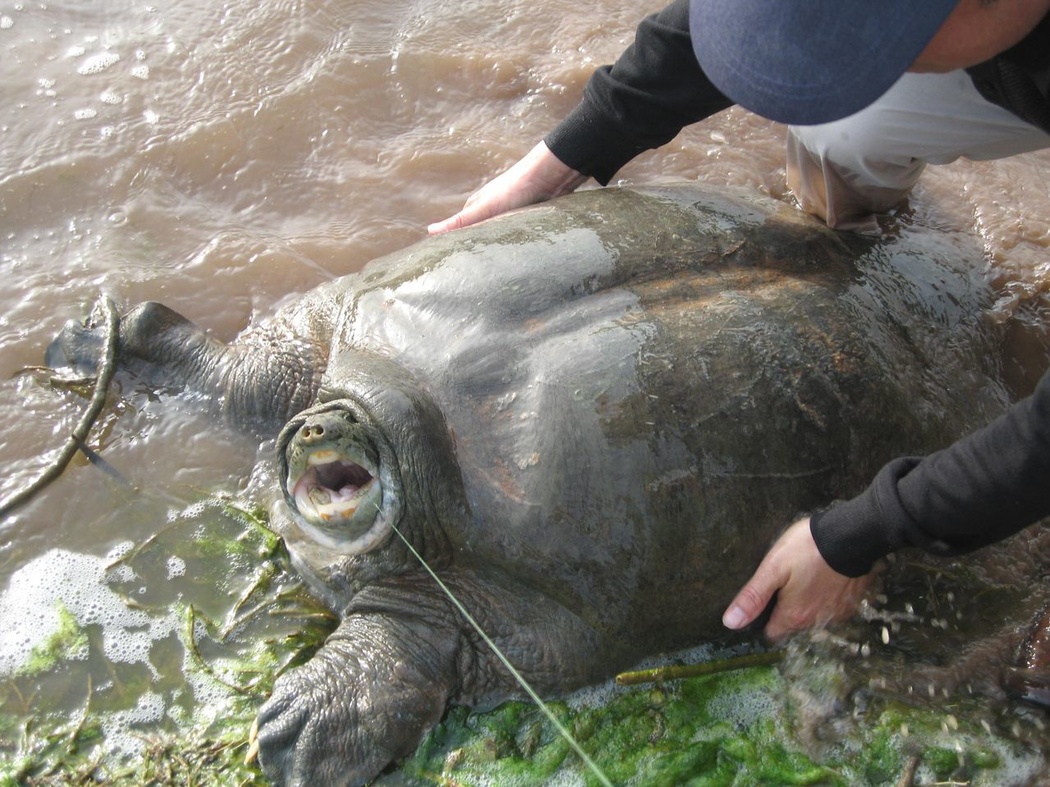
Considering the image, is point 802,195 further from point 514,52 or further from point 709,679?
point 709,679

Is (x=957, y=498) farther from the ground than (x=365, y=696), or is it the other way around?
(x=957, y=498)

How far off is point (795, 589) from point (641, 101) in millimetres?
1582

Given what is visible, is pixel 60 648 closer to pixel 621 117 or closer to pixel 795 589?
pixel 795 589

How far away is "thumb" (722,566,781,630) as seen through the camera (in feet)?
8.16

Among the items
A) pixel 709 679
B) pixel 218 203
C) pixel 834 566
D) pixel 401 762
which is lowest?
pixel 709 679

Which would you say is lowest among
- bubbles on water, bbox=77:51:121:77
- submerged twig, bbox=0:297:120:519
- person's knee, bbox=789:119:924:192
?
person's knee, bbox=789:119:924:192

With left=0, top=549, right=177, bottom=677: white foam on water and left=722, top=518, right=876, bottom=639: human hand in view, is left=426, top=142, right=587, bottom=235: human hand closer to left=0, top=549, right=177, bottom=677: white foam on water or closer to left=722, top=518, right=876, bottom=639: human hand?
left=722, top=518, right=876, bottom=639: human hand

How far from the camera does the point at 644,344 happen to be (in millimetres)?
2527

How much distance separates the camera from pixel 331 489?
A: 2.67m

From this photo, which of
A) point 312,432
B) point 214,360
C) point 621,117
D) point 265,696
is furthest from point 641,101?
point 265,696

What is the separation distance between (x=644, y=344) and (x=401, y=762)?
1298 mm

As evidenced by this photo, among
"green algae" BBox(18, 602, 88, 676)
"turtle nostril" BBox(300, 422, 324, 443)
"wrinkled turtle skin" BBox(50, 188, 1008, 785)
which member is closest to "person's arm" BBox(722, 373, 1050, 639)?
"wrinkled turtle skin" BBox(50, 188, 1008, 785)

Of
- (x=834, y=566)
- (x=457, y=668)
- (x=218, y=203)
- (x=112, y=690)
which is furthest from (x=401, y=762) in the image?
(x=218, y=203)

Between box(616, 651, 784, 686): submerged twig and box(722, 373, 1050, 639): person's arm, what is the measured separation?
9 centimetres
